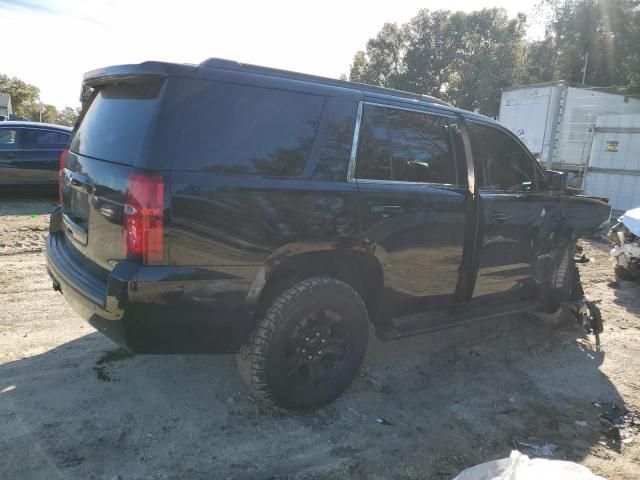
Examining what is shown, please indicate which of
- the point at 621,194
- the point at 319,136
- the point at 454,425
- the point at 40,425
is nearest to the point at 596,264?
the point at 621,194

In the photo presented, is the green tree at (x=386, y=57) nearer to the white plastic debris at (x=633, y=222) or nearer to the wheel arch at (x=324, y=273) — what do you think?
the white plastic debris at (x=633, y=222)

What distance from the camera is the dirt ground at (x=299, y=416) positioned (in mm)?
2680

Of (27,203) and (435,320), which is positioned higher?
(435,320)

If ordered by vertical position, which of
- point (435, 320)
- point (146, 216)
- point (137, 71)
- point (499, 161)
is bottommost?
point (435, 320)

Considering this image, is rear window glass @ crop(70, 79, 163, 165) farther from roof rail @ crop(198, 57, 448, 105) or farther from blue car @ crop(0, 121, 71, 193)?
blue car @ crop(0, 121, 71, 193)

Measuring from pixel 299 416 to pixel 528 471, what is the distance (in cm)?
152

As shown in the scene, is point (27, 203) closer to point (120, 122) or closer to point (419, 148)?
point (120, 122)

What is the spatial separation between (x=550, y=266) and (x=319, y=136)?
2.94 meters

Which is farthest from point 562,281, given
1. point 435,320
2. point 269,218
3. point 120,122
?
point 120,122

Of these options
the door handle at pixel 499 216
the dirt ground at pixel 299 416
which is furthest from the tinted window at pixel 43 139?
the door handle at pixel 499 216

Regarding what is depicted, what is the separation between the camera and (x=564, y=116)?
46.7 ft

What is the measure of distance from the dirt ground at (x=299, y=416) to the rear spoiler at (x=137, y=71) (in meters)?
1.95

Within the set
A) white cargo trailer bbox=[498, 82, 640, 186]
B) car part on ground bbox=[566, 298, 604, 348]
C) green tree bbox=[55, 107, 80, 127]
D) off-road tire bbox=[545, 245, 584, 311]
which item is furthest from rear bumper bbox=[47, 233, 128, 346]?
green tree bbox=[55, 107, 80, 127]

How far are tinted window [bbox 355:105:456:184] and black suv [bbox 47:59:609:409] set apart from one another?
0.01 metres
